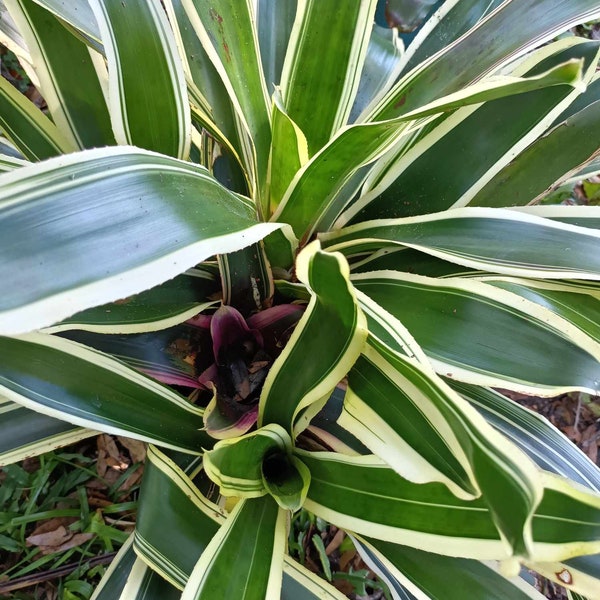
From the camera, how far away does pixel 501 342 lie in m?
0.55

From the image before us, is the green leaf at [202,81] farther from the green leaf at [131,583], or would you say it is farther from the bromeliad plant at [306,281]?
the green leaf at [131,583]

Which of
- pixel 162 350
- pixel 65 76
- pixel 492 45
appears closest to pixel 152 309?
pixel 162 350

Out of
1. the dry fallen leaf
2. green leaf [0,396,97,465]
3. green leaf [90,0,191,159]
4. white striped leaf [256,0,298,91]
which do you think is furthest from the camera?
the dry fallen leaf

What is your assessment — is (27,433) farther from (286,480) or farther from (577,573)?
(577,573)

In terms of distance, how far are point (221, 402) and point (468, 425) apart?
412 millimetres

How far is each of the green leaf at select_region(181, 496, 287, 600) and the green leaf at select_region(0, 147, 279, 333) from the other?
0.32 meters

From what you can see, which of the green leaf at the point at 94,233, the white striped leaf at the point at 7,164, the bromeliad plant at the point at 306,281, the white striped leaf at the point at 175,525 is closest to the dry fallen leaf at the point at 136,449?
the bromeliad plant at the point at 306,281

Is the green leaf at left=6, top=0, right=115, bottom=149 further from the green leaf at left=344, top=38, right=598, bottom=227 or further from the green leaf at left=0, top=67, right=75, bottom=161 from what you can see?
the green leaf at left=344, top=38, right=598, bottom=227

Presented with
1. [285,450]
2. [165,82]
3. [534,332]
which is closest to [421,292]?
[534,332]

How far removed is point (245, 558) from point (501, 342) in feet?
1.15

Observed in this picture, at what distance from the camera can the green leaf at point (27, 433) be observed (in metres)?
0.61

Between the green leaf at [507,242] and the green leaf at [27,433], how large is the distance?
17.8 inches

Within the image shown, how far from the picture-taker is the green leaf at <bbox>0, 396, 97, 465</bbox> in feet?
2.02

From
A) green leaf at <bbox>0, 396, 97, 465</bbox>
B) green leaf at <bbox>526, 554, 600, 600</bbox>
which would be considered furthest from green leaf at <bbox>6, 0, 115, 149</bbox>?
green leaf at <bbox>526, 554, 600, 600</bbox>
